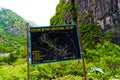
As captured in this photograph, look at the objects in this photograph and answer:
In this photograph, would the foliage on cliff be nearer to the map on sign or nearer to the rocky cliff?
the rocky cliff

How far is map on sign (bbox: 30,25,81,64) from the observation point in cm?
891

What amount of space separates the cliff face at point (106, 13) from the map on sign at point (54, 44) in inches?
1416

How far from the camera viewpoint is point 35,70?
1496cm

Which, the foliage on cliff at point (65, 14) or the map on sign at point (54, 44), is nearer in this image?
the map on sign at point (54, 44)

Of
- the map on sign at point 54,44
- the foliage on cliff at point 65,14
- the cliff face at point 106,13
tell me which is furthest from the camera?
the foliage on cliff at point 65,14

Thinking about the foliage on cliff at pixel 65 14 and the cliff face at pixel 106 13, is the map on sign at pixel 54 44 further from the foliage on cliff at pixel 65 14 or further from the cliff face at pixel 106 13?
the foliage on cliff at pixel 65 14

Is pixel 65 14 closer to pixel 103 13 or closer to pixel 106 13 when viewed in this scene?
pixel 103 13

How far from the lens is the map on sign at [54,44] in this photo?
8.91 meters

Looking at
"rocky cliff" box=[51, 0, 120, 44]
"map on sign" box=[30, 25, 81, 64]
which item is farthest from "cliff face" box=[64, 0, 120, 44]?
"map on sign" box=[30, 25, 81, 64]

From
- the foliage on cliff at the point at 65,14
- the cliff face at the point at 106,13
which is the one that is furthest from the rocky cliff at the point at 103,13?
the foliage on cliff at the point at 65,14

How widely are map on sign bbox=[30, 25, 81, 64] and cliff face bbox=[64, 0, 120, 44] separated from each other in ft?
118

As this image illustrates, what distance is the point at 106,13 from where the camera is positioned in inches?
1881

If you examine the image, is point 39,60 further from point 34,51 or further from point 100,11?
point 100,11

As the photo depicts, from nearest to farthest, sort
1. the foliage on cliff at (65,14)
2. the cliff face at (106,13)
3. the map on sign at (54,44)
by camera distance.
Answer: the map on sign at (54,44), the cliff face at (106,13), the foliage on cliff at (65,14)
